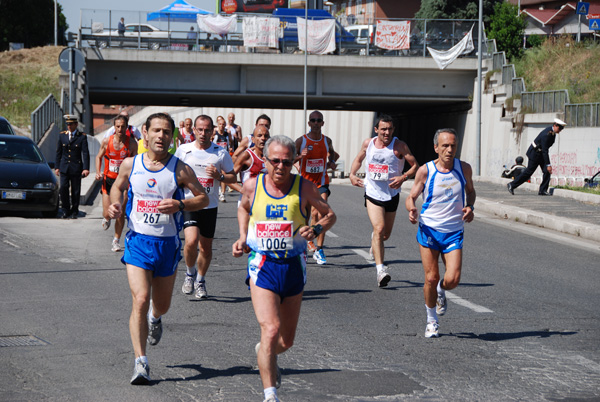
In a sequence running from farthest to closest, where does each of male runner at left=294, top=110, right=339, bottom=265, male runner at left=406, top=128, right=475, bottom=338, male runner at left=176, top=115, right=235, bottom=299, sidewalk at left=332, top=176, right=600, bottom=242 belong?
1. sidewalk at left=332, top=176, right=600, bottom=242
2. male runner at left=294, top=110, right=339, bottom=265
3. male runner at left=176, top=115, right=235, bottom=299
4. male runner at left=406, top=128, right=475, bottom=338

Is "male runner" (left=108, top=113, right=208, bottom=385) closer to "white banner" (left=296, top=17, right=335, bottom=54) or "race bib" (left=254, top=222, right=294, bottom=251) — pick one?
"race bib" (left=254, top=222, right=294, bottom=251)

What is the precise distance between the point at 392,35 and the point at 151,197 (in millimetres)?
35331

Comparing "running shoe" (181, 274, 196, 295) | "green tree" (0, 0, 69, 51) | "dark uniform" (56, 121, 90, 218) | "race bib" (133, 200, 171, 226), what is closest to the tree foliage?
"green tree" (0, 0, 69, 51)

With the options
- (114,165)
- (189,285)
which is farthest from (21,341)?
(114,165)

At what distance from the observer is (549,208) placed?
68.3 ft

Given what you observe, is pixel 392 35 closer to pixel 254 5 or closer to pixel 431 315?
pixel 254 5

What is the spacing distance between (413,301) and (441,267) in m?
2.85

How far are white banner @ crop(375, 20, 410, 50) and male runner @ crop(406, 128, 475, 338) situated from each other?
33163 mm

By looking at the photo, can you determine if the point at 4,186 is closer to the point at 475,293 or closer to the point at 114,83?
the point at 475,293

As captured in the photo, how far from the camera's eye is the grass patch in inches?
1557

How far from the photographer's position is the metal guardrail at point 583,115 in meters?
30.4

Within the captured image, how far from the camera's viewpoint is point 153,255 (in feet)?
21.1

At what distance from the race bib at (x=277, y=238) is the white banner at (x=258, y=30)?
34.8m

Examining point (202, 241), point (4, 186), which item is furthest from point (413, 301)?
point (4, 186)
